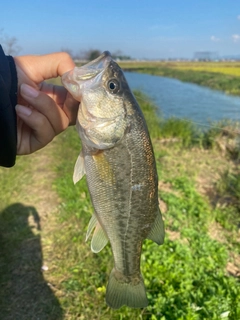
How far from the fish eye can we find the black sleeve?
0.55 m

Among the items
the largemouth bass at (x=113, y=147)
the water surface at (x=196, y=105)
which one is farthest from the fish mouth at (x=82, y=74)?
the water surface at (x=196, y=105)

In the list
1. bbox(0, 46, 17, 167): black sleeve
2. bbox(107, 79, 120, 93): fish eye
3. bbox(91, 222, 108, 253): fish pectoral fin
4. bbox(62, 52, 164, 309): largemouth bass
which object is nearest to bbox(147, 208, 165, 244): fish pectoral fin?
bbox(62, 52, 164, 309): largemouth bass

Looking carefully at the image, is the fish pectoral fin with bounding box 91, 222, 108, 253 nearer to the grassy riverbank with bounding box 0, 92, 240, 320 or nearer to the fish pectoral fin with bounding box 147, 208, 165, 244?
the fish pectoral fin with bounding box 147, 208, 165, 244

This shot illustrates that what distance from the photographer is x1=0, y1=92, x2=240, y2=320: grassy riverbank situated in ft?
11.5

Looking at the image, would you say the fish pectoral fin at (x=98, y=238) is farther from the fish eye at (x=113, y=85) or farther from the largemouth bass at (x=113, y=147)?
the fish eye at (x=113, y=85)

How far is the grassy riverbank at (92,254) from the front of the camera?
138 inches

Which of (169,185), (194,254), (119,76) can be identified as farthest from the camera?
(169,185)

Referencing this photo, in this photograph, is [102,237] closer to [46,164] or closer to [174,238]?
[174,238]

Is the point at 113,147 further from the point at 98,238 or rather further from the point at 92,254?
the point at 92,254

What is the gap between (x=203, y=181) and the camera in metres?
7.34

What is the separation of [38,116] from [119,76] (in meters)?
0.55

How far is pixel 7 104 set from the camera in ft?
5.82

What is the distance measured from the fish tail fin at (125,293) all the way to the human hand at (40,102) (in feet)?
3.66

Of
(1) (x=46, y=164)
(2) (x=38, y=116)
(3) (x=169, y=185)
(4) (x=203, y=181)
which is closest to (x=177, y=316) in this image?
(2) (x=38, y=116)
